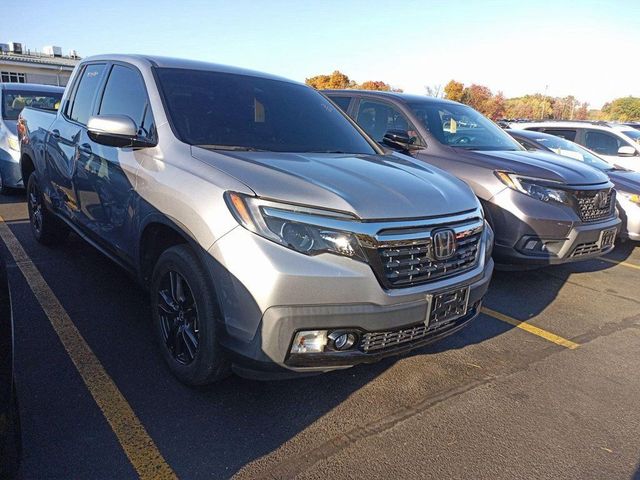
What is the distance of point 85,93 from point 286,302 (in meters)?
3.21

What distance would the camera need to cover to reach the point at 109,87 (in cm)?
386

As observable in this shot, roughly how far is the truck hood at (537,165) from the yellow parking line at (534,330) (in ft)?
4.60

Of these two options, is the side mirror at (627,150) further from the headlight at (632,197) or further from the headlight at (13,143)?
the headlight at (13,143)

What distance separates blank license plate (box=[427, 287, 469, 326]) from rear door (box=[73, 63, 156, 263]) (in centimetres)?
188

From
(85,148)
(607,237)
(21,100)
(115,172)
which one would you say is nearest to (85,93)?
(85,148)

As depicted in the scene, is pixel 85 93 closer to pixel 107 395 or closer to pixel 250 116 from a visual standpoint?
pixel 250 116

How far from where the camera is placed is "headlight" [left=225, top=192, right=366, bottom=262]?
2.29 m

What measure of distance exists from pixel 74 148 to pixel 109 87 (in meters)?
0.59

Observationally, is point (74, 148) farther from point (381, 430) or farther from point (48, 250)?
point (381, 430)

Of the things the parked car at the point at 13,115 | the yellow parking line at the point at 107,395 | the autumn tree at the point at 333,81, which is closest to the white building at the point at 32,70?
the autumn tree at the point at 333,81

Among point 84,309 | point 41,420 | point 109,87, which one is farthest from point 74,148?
point 41,420

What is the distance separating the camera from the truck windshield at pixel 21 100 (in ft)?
25.7

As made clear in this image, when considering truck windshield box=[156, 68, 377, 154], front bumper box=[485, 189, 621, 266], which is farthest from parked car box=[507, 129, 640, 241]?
truck windshield box=[156, 68, 377, 154]

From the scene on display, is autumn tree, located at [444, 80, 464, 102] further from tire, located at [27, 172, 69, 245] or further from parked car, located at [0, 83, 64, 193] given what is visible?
tire, located at [27, 172, 69, 245]
